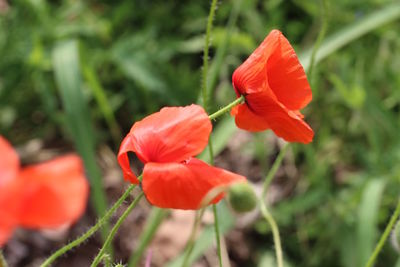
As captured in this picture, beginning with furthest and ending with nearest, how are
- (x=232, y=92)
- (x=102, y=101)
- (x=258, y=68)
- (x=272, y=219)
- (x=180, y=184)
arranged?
(x=232, y=92) < (x=102, y=101) < (x=272, y=219) < (x=258, y=68) < (x=180, y=184)

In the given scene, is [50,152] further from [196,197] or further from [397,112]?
[196,197]

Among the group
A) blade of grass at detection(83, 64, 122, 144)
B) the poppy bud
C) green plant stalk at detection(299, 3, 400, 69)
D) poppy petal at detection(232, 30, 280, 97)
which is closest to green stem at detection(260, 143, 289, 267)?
the poppy bud

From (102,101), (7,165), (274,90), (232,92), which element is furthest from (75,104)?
(7,165)

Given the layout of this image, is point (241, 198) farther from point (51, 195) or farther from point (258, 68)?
point (51, 195)

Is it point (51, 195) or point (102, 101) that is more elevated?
point (51, 195)

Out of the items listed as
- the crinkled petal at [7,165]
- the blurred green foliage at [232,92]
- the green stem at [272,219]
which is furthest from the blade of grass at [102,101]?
the crinkled petal at [7,165]

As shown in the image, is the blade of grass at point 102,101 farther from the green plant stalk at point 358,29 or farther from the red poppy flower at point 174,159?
the red poppy flower at point 174,159
